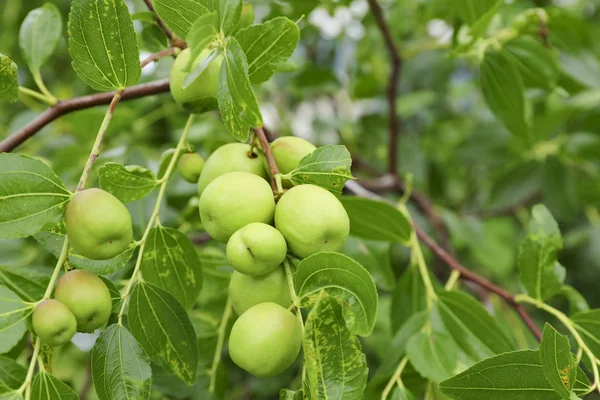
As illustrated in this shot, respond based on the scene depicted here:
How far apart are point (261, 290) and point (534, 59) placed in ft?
3.08

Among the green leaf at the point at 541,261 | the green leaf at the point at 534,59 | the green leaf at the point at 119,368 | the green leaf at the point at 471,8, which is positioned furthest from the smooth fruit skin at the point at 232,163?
the green leaf at the point at 534,59

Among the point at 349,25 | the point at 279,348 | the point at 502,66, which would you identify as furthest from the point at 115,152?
the point at 349,25

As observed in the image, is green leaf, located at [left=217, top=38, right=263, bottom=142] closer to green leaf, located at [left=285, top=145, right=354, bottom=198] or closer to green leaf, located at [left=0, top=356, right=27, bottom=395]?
green leaf, located at [left=285, top=145, right=354, bottom=198]

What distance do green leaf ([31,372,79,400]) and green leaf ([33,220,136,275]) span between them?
138 mm

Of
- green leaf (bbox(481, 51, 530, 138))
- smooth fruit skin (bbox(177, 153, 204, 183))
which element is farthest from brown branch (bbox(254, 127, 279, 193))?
green leaf (bbox(481, 51, 530, 138))

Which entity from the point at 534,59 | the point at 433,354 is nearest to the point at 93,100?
the point at 433,354

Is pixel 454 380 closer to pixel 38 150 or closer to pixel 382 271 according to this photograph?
pixel 382 271

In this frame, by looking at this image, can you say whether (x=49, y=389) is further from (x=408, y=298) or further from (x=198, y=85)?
(x=408, y=298)

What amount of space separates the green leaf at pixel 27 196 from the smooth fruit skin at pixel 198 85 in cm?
21

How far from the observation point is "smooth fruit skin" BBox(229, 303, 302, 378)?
0.63 meters

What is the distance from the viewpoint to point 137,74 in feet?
2.55

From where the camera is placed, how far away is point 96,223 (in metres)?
0.63

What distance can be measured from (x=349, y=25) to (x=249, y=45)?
4.87ft

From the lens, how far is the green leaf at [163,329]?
0.79 metres
